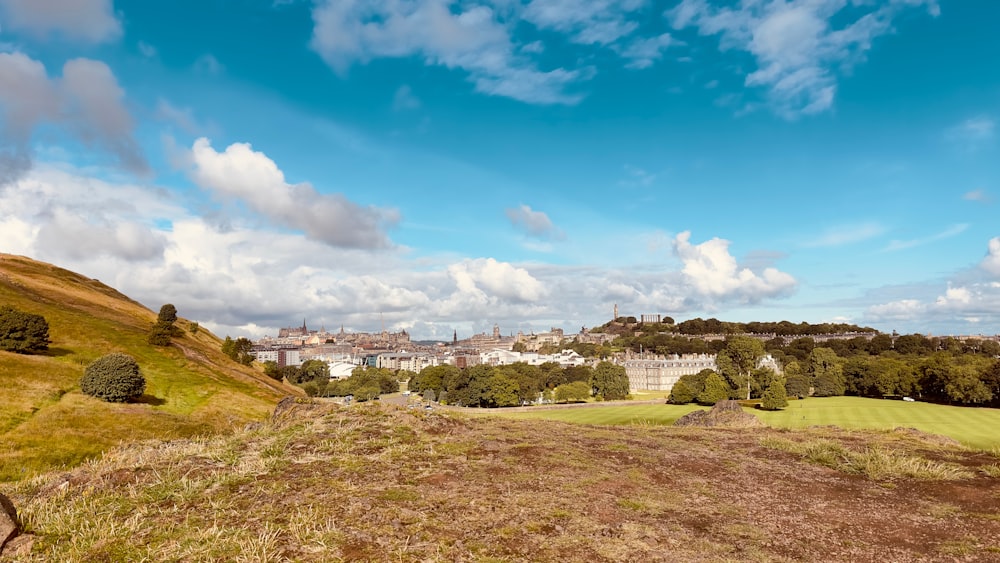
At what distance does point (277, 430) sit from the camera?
62.9 ft

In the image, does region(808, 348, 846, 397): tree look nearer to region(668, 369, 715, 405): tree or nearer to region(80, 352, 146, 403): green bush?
region(668, 369, 715, 405): tree

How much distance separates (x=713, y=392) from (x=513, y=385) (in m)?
43.1

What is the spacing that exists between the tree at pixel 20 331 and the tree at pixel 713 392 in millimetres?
99833

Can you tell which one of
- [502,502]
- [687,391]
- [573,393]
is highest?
[502,502]

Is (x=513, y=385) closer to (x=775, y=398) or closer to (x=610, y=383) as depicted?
(x=610, y=383)

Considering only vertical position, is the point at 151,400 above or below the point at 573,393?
above

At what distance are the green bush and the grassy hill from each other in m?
0.92

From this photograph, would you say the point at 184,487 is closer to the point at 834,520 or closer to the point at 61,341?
the point at 834,520

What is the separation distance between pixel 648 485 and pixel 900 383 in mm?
127724

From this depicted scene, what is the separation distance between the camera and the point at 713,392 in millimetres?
99500

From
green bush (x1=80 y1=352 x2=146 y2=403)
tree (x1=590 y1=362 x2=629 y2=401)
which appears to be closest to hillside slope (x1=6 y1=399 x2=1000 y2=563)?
green bush (x1=80 y1=352 x2=146 y2=403)

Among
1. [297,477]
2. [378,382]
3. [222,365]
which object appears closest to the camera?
[297,477]

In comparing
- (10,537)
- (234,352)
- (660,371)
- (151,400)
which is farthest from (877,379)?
(10,537)

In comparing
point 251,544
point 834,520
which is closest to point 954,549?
point 834,520
